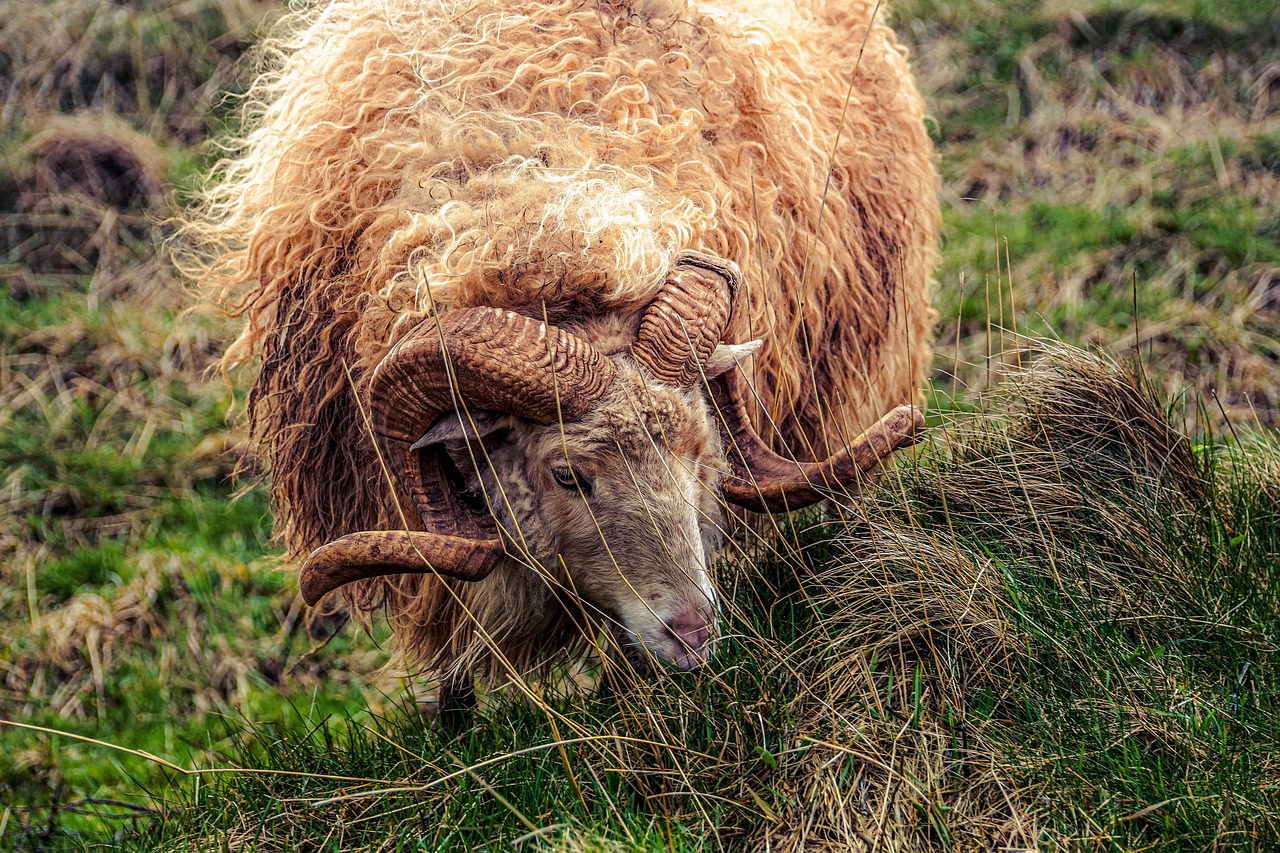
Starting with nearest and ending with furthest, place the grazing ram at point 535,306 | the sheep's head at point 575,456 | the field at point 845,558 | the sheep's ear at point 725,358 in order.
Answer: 1. the field at point 845,558
2. the sheep's head at point 575,456
3. the grazing ram at point 535,306
4. the sheep's ear at point 725,358

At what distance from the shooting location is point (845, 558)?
9.92ft

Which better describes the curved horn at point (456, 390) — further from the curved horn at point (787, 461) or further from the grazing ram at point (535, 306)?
the curved horn at point (787, 461)

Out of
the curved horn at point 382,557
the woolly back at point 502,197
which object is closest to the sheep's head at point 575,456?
the curved horn at point 382,557

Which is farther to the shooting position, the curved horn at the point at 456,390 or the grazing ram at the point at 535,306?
the grazing ram at the point at 535,306

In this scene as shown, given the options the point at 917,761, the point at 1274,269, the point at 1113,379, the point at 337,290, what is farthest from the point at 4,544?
the point at 1274,269

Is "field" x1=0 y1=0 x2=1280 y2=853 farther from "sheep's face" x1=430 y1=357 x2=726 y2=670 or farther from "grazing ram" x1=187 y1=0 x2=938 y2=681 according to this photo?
"grazing ram" x1=187 y1=0 x2=938 y2=681

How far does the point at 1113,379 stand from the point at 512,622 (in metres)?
1.95

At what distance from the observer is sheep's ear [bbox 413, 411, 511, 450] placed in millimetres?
2715

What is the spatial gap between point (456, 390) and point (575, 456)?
1.17 feet

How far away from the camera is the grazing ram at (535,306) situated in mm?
2711

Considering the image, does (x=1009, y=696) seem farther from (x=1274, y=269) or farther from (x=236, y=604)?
(x=1274, y=269)

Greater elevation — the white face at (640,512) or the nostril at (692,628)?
the white face at (640,512)

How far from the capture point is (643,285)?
2770 mm

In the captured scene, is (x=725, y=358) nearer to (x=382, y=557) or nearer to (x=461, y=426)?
(x=461, y=426)
